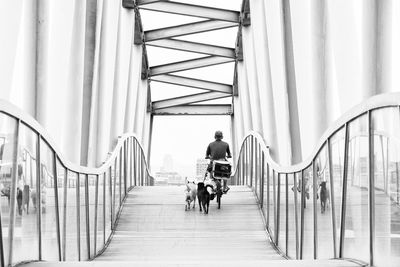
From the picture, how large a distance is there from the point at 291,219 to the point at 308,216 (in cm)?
115

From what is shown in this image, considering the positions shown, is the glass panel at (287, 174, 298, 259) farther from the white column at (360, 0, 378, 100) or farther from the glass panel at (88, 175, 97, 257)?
the glass panel at (88, 175, 97, 257)

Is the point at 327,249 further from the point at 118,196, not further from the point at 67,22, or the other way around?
the point at 67,22

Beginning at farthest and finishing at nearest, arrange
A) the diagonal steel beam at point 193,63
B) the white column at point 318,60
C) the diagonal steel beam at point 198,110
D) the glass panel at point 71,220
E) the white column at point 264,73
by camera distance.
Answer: the diagonal steel beam at point 198,110
the diagonal steel beam at point 193,63
the white column at point 264,73
the white column at point 318,60
the glass panel at point 71,220

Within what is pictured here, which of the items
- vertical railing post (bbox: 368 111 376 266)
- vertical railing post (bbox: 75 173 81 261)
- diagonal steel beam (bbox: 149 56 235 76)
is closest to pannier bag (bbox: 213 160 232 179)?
vertical railing post (bbox: 75 173 81 261)

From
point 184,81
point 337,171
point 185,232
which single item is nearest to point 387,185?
point 337,171

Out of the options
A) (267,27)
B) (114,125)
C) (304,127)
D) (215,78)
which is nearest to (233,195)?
(304,127)

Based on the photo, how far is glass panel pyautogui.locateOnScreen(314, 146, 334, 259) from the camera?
18.4ft

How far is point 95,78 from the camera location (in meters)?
14.1

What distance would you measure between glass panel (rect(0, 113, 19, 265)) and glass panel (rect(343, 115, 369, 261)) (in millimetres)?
2333

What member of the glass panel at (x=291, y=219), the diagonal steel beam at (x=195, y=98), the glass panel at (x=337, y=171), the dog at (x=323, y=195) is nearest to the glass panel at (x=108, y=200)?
the glass panel at (x=291, y=219)

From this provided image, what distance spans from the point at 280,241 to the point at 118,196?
3523 mm

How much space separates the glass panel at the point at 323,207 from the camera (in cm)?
559

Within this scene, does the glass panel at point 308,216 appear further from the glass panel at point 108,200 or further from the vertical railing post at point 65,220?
the glass panel at point 108,200

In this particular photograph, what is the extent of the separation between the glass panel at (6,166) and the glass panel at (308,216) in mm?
3152
